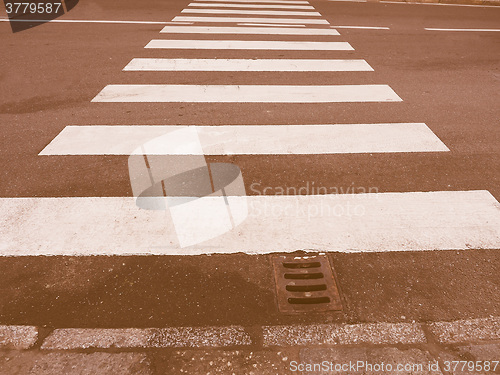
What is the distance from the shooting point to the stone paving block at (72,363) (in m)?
2.26

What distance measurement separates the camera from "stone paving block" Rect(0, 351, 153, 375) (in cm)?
226

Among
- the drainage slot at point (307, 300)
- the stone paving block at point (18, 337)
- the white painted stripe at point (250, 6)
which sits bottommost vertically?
the drainage slot at point (307, 300)

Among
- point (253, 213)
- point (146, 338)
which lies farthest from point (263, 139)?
point (146, 338)

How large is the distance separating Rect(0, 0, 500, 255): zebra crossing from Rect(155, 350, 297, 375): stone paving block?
3.02ft

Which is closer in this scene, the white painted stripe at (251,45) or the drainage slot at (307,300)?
the drainage slot at (307,300)

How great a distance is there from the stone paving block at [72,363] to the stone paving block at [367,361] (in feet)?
3.28

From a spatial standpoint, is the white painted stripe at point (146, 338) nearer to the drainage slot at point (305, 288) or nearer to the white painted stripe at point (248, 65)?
the drainage slot at point (305, 288)

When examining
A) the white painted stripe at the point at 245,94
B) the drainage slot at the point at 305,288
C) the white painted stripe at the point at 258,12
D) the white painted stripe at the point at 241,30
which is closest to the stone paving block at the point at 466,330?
the drainage slot at the point at 305,288

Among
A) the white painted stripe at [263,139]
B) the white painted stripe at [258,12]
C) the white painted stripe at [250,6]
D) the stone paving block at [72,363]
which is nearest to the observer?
the stone paving block at [72,363]

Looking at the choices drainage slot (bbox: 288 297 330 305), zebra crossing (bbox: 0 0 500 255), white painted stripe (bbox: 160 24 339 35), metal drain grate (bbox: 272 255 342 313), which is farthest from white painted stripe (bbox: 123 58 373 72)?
drainage slot (bbox: 288 297 330 305)

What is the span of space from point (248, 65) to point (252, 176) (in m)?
3.76

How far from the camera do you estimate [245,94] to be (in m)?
5.89

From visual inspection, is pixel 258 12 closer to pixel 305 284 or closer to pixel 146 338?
pixel 305 284

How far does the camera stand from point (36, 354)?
235cm
